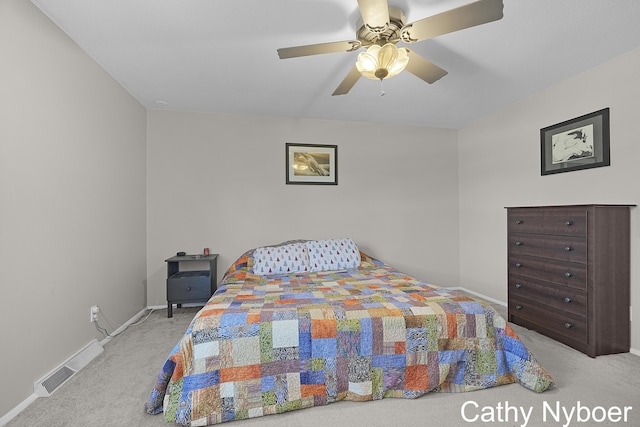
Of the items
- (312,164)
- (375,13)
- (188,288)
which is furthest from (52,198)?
(312,164)

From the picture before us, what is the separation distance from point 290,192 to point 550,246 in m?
2.83

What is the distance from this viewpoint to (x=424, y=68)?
6.75ft

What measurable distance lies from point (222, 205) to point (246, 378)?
2.50 meters

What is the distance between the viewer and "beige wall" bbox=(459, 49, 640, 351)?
2.39m

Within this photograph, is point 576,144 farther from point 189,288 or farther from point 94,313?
point 94,313

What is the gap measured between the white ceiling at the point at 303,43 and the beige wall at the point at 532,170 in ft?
0.61

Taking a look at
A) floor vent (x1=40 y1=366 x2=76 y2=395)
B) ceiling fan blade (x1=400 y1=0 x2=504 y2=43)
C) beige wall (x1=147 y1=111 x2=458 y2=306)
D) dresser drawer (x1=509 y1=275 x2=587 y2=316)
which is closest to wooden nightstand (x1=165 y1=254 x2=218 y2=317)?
beige wall (x1=147 y1=111 x2=458 y2=306)

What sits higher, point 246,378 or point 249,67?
point 249,67

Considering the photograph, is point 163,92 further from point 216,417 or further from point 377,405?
point 377,405

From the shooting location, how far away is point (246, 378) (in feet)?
5.32

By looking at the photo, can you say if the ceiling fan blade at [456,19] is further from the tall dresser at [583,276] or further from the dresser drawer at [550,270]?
the dresser drawer at [550,270]

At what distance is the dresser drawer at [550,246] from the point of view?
2367 millimetres

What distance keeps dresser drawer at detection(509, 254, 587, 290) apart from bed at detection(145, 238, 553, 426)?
0.96 meters

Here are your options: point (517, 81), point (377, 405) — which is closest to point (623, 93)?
point (517, 81)
